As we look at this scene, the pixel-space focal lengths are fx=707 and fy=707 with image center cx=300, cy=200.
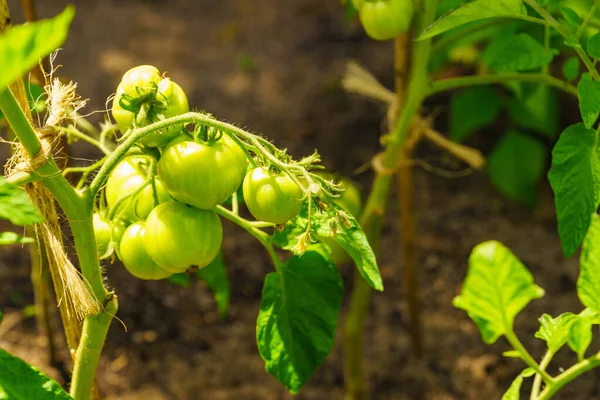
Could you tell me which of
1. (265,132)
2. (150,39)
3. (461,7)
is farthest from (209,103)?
(461,7)

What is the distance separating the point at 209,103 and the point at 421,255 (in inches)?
35.9

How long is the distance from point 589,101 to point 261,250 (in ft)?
3.85

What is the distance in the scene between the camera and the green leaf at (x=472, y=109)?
185 centimetres

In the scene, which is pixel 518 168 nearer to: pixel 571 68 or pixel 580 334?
pixel 571 68

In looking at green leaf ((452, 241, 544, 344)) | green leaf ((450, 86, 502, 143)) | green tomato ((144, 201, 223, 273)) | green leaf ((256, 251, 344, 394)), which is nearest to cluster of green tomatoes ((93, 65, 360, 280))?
green tomato ((144, 201, 223, 273))

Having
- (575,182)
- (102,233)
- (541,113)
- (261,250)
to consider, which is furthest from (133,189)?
(541,113)

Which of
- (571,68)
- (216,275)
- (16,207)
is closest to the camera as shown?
(16,207)

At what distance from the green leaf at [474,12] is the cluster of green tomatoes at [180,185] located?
0.21 meters

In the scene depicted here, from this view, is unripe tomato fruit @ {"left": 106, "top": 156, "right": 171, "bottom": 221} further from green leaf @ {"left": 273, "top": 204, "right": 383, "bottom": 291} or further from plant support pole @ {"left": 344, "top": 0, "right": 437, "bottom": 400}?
plant support pole @ {"left": 344, "top": 0, "right": 437, "bottom": 400}

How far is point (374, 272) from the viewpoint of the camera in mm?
667

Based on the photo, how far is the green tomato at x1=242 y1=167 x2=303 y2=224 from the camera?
1.99 feet

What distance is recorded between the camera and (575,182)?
71 cm

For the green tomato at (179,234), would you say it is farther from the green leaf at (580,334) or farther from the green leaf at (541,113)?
the green leaf at (541,113)

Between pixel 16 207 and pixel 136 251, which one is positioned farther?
pixel 136 251
